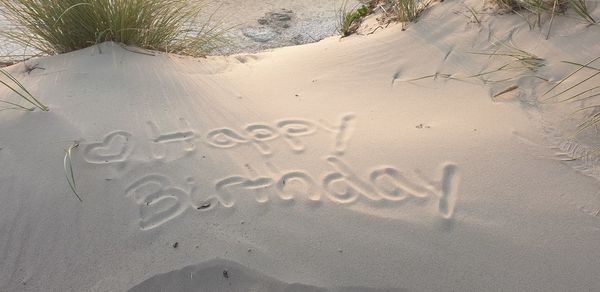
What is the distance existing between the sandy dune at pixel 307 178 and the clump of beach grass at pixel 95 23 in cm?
23

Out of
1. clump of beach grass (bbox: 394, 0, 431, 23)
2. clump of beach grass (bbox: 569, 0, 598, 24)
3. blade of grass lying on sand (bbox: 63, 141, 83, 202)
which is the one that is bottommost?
blade of grass lying on sand (bbox: 63, 141, 83, 202)

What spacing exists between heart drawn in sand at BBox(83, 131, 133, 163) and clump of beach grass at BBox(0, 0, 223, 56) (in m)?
1.05

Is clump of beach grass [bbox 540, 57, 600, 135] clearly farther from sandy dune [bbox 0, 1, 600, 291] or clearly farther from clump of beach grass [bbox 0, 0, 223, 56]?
clump of beach grass [bbox 0, 0, 223, 56]

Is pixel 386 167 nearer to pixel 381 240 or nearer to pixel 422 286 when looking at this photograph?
pixel 381 240

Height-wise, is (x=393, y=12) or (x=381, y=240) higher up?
(x=393, y=12)

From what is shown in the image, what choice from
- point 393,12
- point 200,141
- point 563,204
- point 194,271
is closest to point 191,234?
point 194,271

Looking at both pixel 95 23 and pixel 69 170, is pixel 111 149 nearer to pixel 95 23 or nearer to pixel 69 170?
pixel 69 170

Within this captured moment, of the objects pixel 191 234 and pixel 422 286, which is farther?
Result: pixel 191 234

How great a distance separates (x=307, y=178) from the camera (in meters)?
2.33

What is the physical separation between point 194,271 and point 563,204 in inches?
60.4

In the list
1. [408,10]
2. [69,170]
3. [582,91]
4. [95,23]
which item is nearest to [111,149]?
[69,170]

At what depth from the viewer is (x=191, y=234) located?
2.06m

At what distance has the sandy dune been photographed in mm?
1919

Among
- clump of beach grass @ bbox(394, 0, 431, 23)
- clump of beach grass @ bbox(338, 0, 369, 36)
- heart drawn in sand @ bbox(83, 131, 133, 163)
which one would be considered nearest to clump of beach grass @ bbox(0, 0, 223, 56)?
heart drawn in sand @ bbox(83, 131, 133, 163)
